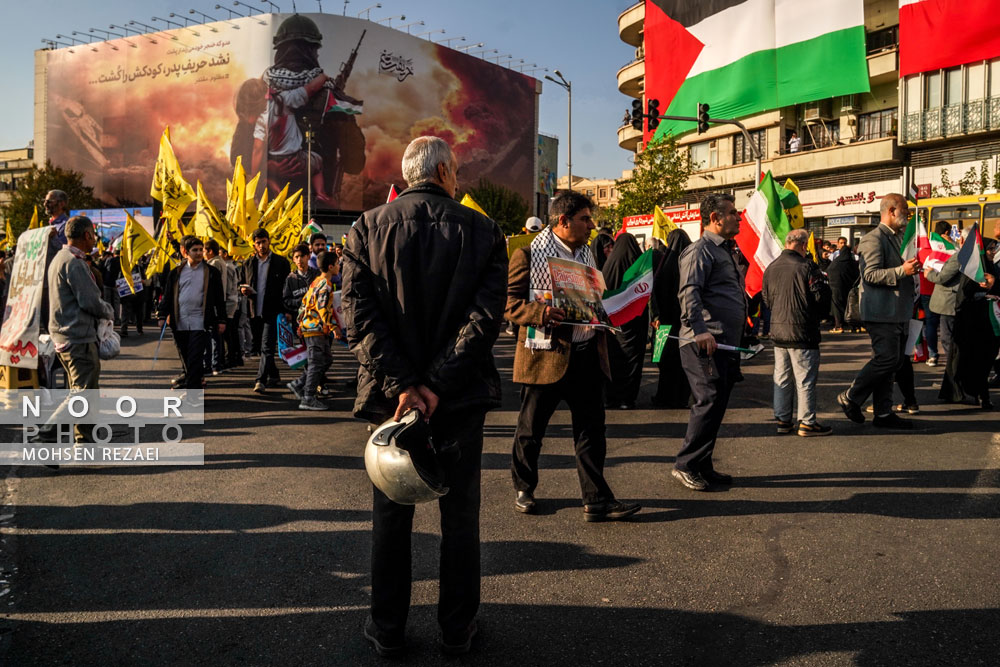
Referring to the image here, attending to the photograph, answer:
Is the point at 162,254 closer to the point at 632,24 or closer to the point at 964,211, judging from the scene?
the point at 964,211

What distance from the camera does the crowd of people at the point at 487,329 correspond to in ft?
10.3

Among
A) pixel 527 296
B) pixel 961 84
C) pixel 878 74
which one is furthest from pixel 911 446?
pixel 878 74

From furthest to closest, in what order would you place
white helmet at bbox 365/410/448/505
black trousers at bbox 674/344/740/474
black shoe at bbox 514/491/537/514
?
black trousers at bbox 674/344/740/474 < black shoe at bbox 514/491/537/514 < white helmet at bbox 365/410/448/505

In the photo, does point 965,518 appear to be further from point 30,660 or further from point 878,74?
point 878,74

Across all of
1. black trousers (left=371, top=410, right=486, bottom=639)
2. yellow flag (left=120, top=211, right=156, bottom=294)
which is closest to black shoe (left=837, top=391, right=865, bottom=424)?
black trousers (left=371, top=410, right=486, bottom=639)

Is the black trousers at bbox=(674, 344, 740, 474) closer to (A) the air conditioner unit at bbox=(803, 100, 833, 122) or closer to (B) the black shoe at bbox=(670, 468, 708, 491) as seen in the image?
(B) the black shoe at bbox=(670, 468, 708, 491)

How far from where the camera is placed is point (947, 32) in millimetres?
13930

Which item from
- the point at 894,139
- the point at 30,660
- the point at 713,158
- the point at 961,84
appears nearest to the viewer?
the point at 30,660

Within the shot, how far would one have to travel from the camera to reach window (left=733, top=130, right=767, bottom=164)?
38.2m

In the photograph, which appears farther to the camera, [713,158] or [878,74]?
[713,158]

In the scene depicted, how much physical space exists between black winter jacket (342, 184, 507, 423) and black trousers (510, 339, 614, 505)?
1760 millimetres

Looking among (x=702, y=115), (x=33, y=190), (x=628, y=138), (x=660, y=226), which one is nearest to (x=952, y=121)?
(x=702, y=115)

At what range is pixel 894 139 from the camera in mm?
31750

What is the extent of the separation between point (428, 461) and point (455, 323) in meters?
0.54
